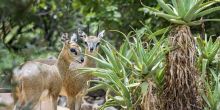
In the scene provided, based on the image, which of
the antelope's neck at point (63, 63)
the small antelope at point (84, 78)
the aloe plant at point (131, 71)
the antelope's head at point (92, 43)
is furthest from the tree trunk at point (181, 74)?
the antelope's head at point (92, 43)

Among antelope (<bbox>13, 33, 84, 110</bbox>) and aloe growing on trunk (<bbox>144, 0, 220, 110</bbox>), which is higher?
aloe growing on trunk (<bbox>144, 0, 220, 110</bbox>)

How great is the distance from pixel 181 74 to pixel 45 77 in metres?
2.78

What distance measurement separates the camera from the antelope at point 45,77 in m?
7.15

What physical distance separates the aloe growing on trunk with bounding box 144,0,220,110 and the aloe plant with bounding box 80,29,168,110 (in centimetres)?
16

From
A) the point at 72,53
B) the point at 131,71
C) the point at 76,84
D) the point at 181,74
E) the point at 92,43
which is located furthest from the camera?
the point at 92,43

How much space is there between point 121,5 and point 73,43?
467 centimetres

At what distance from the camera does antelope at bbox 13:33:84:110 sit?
7.15 m

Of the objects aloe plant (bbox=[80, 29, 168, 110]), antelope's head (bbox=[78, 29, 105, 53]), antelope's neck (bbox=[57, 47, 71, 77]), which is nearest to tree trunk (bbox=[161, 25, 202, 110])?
aloe plant (bbox=[80, 29, 168, 110])

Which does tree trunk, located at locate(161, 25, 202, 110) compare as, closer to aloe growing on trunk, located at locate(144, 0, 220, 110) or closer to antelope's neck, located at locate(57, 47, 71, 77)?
aloe growing on trunk, located at locate(144, 0, 220, 110)

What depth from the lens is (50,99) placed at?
819 cm

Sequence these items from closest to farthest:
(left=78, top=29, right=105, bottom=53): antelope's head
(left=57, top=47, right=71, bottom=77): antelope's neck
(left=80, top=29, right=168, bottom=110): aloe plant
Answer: (left=80, top=29, right=168, bottom=110): aloe plant → (left=57, top=47, right=71, bottom=77): antelope's neck → (left=78, top=29, right=105, bottom=53): antelope's head

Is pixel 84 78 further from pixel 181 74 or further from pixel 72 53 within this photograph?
pixel 181 74

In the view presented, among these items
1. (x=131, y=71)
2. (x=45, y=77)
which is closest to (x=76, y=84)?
(x=45, y=77)

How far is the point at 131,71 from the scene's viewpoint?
598 cm
